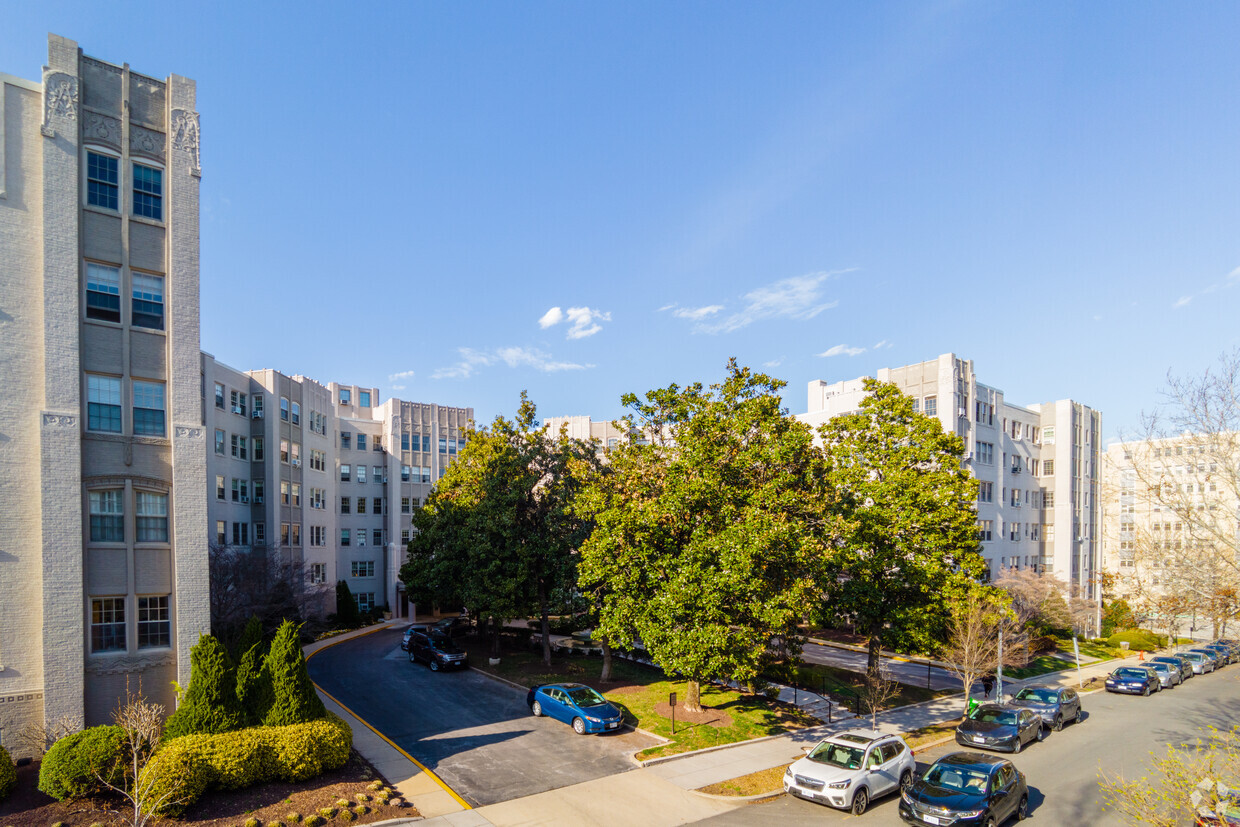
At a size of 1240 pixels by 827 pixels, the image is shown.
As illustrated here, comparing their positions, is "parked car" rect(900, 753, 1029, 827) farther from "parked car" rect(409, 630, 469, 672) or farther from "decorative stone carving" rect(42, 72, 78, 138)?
"decorative stone carving" rect(42, 72, 78, 138)

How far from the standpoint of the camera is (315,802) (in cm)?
1516

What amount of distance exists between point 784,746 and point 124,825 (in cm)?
1693

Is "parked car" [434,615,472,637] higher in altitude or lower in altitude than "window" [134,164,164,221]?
lower

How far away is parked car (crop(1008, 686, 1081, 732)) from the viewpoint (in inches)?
952

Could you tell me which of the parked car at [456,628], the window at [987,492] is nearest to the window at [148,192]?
the parked car at [456,628]

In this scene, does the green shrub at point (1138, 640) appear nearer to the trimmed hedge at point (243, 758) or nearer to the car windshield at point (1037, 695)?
the car windshield at point (1037, 695)

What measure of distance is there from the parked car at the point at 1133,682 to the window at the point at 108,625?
3982 centimetres

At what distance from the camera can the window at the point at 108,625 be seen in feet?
57.0

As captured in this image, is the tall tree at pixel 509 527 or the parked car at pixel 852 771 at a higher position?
the tall tree at pixel 509 527

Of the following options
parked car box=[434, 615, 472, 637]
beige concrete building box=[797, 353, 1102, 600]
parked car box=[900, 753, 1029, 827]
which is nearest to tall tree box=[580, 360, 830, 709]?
parked car box=[900, 753, 1029, 827]

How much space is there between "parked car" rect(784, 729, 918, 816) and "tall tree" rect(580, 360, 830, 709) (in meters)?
2.89

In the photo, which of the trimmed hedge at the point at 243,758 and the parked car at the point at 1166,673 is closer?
the trimmed hedge at the point at 243,758

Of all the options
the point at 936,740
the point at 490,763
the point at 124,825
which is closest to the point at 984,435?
the point at 936,740

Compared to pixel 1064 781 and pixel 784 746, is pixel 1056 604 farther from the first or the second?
pixel 784 746
